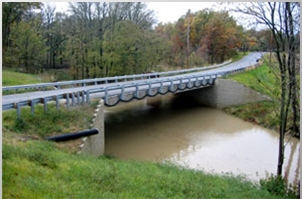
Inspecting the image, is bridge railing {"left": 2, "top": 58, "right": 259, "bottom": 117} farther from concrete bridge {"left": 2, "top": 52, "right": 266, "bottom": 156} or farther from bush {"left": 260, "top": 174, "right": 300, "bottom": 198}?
bush {"left": 260, "top": 174, "right": 300, "bottom": 198}

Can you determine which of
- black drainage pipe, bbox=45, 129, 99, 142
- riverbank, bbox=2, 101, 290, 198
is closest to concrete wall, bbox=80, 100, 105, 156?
black drainage pipe, bbox=45, 129, 99, 142

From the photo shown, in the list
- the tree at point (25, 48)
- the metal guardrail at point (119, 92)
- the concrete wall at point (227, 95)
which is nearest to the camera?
the metal guardrail at point (119, 92)

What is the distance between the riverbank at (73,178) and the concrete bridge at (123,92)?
126cm

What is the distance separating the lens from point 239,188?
24.3ft

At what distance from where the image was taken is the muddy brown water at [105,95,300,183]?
11.6 m

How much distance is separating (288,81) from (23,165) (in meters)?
7.49

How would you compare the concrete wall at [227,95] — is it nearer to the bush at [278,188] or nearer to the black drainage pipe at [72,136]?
the bush at [278,188]

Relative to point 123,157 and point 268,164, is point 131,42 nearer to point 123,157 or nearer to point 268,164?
point 123,157

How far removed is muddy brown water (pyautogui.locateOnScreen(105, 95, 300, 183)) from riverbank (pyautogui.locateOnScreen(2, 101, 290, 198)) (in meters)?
3.37

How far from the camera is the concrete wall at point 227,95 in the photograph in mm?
22766

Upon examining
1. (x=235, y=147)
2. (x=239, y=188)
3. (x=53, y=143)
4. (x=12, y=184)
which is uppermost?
(x=12, y=184)

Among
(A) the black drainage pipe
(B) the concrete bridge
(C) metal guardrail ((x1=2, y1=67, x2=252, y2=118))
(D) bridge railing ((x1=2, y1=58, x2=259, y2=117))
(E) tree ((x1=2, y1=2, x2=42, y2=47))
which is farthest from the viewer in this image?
(E) tree ((x1=2, y1=2, x2=42, y2=47))

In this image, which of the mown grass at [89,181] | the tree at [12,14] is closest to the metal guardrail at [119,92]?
the mown grass at [89,181]

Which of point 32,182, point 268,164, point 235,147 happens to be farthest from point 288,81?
point 32,182
